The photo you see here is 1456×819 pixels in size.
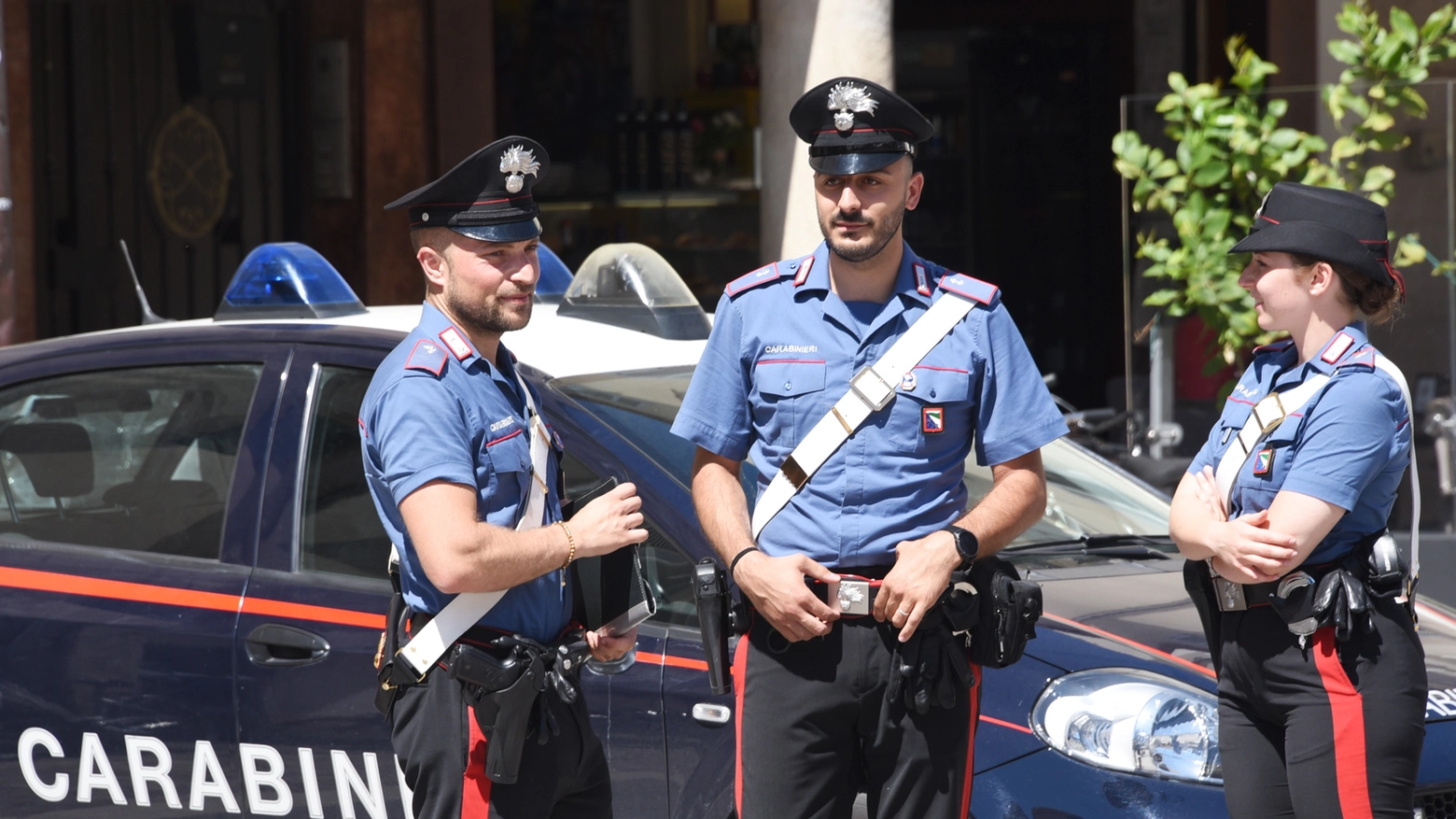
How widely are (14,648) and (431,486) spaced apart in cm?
133

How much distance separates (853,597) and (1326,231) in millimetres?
Result: 1006

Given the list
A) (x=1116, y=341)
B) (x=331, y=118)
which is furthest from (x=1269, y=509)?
(x=1116, y=341)

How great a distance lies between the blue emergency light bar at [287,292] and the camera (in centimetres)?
368

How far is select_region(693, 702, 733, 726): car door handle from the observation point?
296 centimetres

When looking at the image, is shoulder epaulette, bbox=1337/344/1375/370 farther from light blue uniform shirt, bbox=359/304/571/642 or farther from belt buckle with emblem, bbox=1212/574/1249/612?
light blue uniform shirt, bbox=359/304/571/642

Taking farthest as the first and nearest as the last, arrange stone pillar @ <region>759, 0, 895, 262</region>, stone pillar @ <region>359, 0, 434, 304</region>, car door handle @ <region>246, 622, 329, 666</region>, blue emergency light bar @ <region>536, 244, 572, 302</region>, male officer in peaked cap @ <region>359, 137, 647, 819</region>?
stone pillar @ <region>359, 0, 434, 304</region> → stone pillar @ <region>759, 0, 895, 262</region> → blue emergency light bar @ <region>536, 244, 572, 302</region> → car door handle @ <region>246, 622, 329, 666</region> → male officer in peaked cap @ <region>359, 137, 647, 819</region>

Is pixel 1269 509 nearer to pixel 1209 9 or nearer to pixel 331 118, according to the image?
pixel 331 118

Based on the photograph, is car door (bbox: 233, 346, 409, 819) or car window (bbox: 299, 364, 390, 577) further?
car window (bbox: 299, 364, 390, 577)

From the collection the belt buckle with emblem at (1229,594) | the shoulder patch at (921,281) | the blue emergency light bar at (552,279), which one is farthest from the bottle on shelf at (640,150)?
the belt buckle with emblem at (1229,594)

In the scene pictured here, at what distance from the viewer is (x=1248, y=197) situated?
5914mm

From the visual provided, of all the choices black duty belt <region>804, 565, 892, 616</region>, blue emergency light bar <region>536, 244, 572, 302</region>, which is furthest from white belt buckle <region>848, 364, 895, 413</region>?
blue emergency light bar <region>536, 244, 572, 302</region>

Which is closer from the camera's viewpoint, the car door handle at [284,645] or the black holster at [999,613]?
the black holster at [999,613]

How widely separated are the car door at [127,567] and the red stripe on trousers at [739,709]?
104cm

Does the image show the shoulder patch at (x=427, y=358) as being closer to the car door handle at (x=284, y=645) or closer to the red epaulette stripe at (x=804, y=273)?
the red epaulette stripe at (x=804, y=273)
